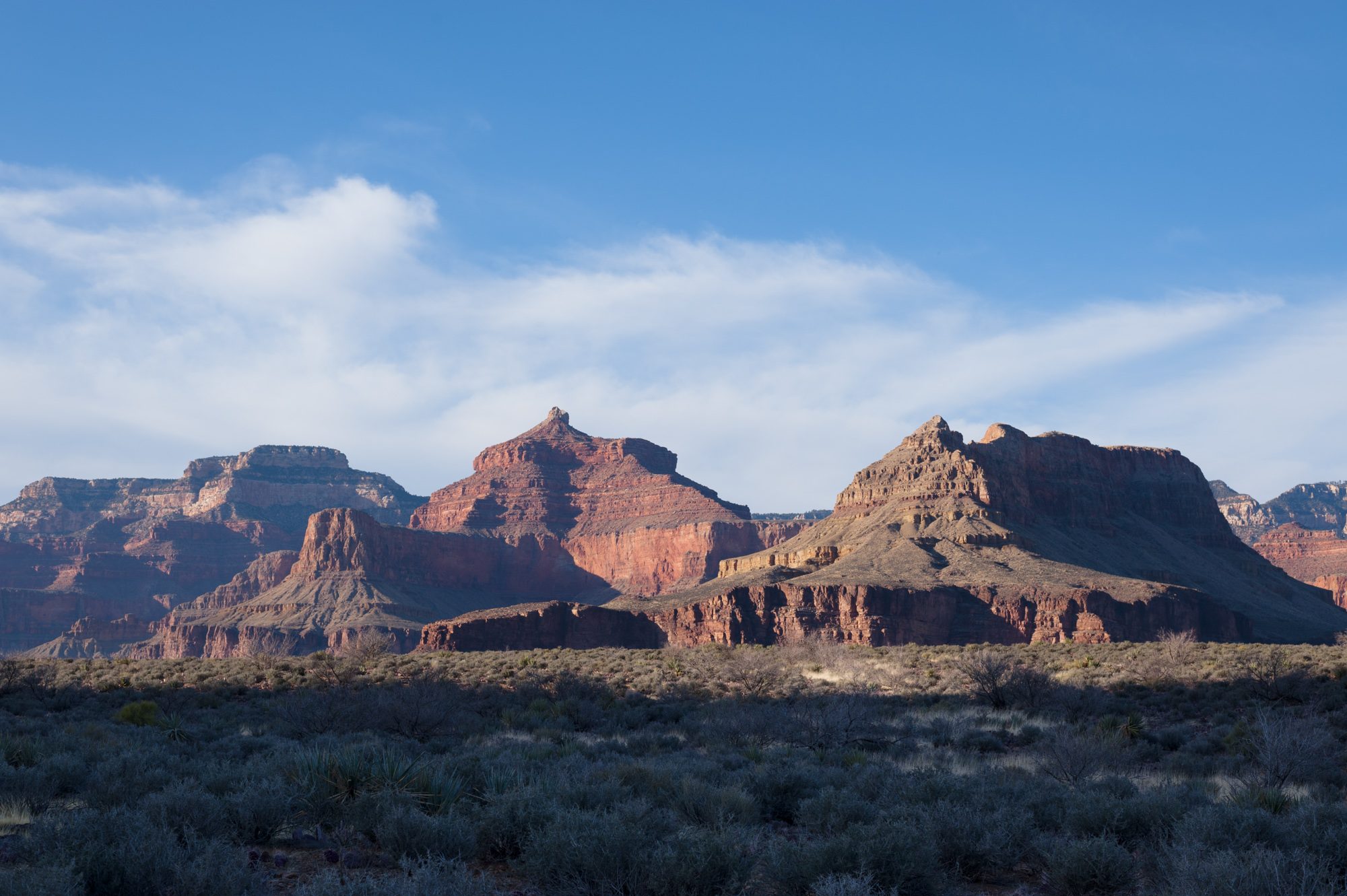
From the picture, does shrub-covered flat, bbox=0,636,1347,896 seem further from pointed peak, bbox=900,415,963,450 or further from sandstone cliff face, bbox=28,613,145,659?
sandstone cliff face, bbox=28,613,145,659

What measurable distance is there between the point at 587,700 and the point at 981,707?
Result: 425 inches

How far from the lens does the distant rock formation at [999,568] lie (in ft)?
279

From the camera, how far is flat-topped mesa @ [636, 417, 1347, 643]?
85312mm

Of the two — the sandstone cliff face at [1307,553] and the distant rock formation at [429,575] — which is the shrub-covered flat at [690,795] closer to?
the distant rock formation at [429,575]

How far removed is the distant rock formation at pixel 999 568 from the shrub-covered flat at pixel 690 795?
56760 mm

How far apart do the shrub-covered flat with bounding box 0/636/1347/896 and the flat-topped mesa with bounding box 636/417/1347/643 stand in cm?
5693

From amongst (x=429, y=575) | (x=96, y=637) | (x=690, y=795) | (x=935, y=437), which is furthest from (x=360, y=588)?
(x=690, y=795)

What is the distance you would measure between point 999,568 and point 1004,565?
166 cm

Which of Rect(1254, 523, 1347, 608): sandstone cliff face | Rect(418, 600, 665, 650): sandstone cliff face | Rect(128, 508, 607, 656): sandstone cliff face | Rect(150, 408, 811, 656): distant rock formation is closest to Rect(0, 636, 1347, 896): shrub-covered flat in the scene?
Rect(418, 600, 665, 650): sandstone cliff face

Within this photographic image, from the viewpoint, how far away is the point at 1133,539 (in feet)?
403

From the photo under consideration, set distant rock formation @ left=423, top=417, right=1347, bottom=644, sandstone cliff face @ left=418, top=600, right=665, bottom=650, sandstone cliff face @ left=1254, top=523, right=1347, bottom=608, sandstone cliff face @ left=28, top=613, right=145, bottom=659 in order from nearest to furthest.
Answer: distant rock formation @ left=423, top=417, right=1347, bottom=644 → sandstone cliff face @ left=418, top=600, right=665, bottom=650 → sandstone cliff face @ left=28, top=613, right=145, bottom=659 → sandstone cliff face @ left=1254, top=523, right=1347, bottom=608

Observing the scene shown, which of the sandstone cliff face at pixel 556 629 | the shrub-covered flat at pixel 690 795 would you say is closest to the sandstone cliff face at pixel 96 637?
the sandstone cliff face at pixel 556 629

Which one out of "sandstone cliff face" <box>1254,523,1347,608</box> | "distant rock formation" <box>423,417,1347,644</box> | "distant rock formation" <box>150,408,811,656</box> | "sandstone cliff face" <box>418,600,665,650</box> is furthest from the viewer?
"sandstone cliff face" <box>1254,523,1347,608</box>

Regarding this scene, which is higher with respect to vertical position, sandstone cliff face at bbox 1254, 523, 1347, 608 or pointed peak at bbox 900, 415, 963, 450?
pointed peak at bbox 900, 415, 963, 450
